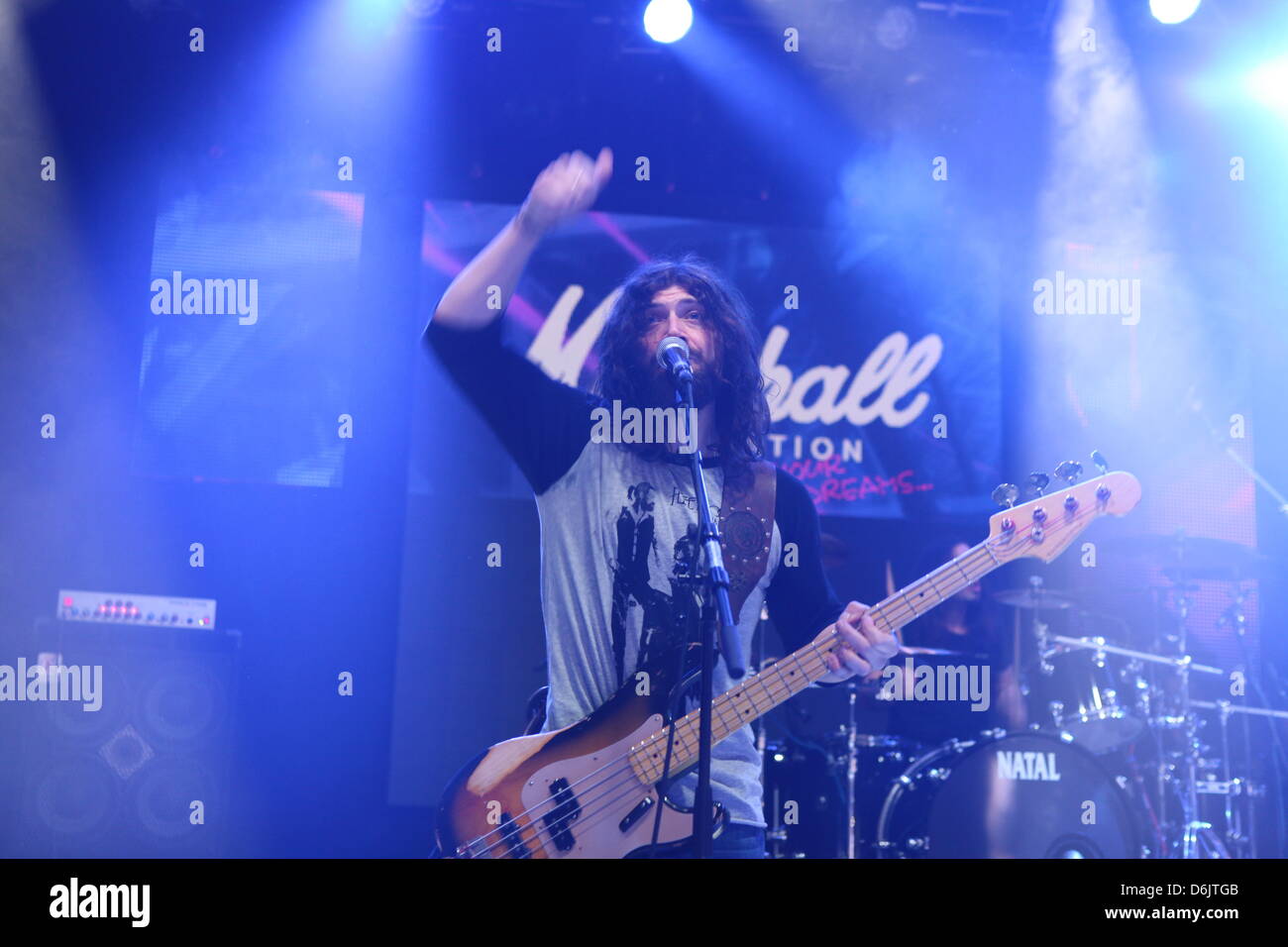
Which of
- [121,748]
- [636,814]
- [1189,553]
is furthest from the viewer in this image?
[1189,553]

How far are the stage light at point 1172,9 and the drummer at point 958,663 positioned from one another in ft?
8.26

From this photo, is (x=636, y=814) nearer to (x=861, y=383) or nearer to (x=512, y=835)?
(x=512, y=835)

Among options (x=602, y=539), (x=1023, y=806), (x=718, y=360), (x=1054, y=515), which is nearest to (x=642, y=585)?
(x=602, y=539)

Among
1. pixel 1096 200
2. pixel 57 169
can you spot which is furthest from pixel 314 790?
pixel 1096 200

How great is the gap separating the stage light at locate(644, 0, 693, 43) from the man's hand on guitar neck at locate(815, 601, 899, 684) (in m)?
2.91

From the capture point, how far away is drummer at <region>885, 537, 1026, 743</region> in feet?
16.2

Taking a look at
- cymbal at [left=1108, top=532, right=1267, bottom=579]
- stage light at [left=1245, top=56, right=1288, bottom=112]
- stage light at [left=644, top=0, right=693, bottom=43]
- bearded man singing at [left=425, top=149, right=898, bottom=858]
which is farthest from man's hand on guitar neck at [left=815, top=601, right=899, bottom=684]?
stage light at [left=1245, top=56, right=1288, bottom=112]

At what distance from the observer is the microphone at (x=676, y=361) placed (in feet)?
10.4

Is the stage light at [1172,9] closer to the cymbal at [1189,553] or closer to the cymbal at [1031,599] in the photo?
the cymbal at [1189,553]

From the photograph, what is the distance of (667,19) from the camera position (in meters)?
5.34

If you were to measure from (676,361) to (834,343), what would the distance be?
250cm

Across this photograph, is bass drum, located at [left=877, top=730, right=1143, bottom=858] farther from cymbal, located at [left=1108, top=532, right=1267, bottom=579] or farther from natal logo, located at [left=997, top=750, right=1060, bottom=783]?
cymbal, located at [left=1108, top=532, right=1267, bottom=579]

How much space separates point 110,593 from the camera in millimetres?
Result: 5059
